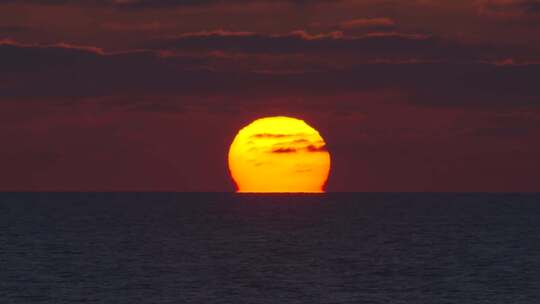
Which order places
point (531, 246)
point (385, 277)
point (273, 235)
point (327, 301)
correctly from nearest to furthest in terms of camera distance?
point (327, 301) < point (385, 277) < point (531, 246) < point (273, 235)

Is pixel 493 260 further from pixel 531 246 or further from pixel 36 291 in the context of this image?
pixel 36 291

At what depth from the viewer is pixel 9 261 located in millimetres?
80188

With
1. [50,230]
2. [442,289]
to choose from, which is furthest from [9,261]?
[50,230]

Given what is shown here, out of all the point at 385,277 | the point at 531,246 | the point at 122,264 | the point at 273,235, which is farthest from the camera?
the point at 273,235

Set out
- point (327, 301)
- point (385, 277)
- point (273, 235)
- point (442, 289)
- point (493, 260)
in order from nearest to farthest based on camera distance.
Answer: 1. point (327, 301)
2. point (442, 289)
3. point (385, 277)
4. point (493, 260)
5. point (273, 235)

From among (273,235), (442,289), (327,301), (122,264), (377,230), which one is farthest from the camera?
(377,230)

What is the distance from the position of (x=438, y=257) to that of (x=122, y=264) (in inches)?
1037

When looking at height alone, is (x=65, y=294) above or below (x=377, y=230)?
below

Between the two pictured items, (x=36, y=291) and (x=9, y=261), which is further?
(x=9, y=261)

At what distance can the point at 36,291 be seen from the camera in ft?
202

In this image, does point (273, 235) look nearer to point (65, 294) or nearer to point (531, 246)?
point (531, 246)

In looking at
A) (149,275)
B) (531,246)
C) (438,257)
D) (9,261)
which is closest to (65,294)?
(149,275)

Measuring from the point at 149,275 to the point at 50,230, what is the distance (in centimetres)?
5437

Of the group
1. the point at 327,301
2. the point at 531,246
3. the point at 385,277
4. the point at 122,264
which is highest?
the point at 531,246
